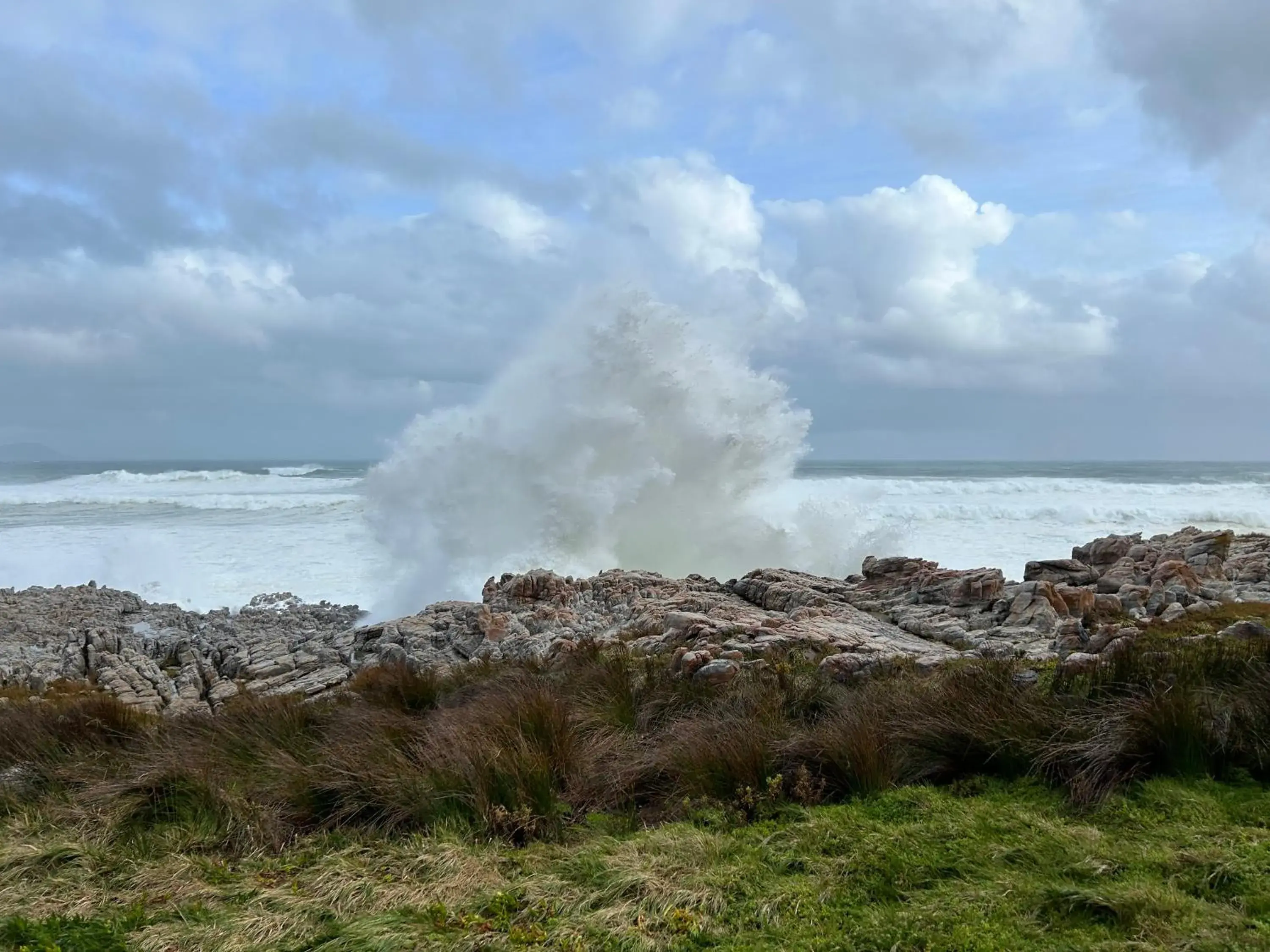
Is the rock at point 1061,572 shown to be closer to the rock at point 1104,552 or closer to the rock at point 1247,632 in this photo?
the rock at point 1104,552

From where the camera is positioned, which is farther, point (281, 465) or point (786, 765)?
point (281, 465)

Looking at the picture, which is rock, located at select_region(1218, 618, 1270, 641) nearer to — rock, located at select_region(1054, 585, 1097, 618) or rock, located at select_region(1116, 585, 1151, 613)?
rock, located at select_region(1054, 585, 1097, 618)

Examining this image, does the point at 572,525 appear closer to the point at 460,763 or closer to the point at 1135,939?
the point at 460,763

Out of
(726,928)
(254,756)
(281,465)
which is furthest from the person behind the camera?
(281,465)

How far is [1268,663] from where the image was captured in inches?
215

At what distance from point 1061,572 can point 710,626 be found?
6.96 meters

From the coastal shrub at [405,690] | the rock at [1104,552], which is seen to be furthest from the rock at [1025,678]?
the rock at [1104,552]

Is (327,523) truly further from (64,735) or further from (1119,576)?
(1119,576)

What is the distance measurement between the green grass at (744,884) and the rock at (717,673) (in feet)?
7.60

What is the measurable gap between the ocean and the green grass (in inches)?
585

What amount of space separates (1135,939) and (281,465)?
408ft

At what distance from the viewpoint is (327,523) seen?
1480 inches

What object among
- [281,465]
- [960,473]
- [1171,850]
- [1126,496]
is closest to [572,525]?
[1171,850]

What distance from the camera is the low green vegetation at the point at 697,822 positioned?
350 cm
